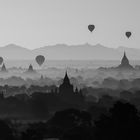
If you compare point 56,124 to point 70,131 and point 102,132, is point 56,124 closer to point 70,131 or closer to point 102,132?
point 70,131

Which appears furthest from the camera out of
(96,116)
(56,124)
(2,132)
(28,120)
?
(28,120)

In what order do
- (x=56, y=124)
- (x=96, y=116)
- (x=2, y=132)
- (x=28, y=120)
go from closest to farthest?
1. (x=2, y=132)
2. (x=56, y=124)
3. (x=96, y=116)
4. (x=28, y=120)

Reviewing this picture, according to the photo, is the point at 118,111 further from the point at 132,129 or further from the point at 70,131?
the point at 70,131

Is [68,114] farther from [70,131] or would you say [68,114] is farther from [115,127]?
[115,127]

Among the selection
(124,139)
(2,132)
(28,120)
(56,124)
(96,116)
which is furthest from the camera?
(28,120)

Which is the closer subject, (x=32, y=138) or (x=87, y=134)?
(x=32, y=138)

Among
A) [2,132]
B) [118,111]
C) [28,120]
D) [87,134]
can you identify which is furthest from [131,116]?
[28,120]

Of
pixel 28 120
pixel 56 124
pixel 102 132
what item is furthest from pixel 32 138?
pixel 28 120

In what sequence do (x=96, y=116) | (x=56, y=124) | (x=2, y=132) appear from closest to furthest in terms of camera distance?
(x=2, y=132) → (x=56, y=124) → (x=96, y=116)

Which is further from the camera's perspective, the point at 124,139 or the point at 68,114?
the point at 68,114
